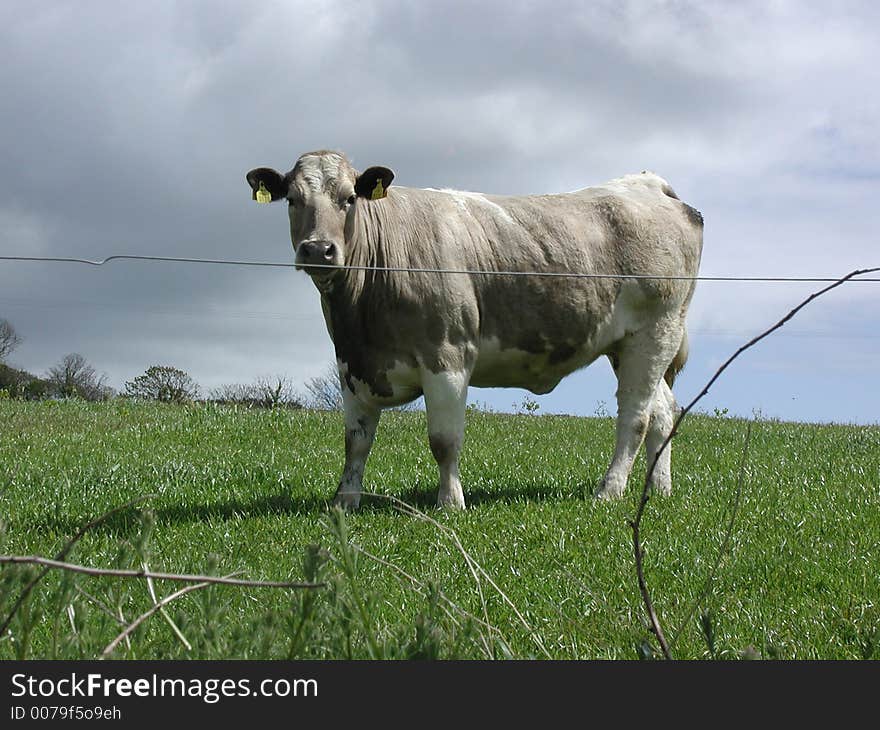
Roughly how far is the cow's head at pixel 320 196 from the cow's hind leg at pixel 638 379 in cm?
296

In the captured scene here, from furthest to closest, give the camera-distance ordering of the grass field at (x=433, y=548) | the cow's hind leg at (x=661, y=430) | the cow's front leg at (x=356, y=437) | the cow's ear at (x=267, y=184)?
the cow's hind leg at (x=661, y=430) → the cow's front leg at (x=356, y=437) → the cow's ear at (x=267, y=184) → the grass field at (x=433, y=548)

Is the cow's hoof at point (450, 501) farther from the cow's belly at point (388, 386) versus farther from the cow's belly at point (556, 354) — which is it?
the cow's belly at point (556, 354)

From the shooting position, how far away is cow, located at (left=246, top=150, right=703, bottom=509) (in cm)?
764

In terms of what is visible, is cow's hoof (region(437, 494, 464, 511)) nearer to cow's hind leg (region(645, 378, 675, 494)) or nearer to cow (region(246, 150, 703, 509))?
cow (region(246, 150, 703, 509))

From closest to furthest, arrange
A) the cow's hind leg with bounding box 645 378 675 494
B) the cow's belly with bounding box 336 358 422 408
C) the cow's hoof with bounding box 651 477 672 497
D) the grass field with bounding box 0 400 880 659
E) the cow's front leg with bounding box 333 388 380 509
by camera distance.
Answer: the grass field with bounding box 0 400 880 659 → the cow's belly with bounding box 336 358 422 408 → the cow's front leg with bounding box 333 388 380 509 → the cow's hoof with bounding box 651 477 672 497 → the cow's hind leg with bounding box 645 378 675 494

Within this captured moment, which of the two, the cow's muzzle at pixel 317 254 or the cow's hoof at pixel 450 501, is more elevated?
the cow's muzzle at pixel 317 254

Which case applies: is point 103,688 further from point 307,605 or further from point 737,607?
point 737,607

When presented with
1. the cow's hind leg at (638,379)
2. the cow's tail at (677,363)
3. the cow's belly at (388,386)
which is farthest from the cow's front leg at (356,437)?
the cow's tail at (677,363)

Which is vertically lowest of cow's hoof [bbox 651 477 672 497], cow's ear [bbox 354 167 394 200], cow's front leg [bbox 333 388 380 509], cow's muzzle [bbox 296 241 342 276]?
cow's hoof [bbox 651 477 672 497]

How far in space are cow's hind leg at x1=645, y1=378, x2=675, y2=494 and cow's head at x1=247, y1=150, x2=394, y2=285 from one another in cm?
357

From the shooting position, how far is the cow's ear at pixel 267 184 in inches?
301

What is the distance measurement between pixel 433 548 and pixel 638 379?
3619 millimetres

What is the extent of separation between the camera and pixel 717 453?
12.6 meters

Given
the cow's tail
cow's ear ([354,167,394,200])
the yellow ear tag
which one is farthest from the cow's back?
the yellow ear tag
